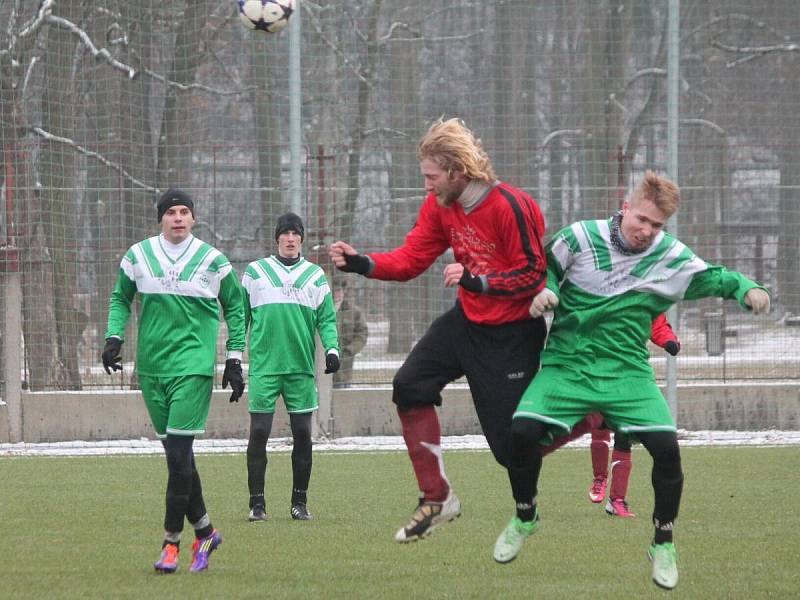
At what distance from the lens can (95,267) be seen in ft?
49.0

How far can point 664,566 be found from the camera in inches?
235

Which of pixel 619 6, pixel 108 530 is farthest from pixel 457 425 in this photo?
pixel 108 530

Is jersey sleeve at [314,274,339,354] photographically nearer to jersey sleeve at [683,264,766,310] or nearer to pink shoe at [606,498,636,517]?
pink shoe at [606,498,636,517]

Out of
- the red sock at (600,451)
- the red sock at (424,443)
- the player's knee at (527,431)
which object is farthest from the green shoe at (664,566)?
the red sock at (600,451)

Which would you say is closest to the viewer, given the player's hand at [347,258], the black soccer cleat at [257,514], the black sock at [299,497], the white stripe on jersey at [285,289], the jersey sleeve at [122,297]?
the player's hand at [347,258]

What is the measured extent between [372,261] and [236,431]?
8217 mm

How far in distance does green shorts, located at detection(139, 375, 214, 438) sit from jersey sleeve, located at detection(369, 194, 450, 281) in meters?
1.26

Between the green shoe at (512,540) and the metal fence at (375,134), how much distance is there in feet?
26.6

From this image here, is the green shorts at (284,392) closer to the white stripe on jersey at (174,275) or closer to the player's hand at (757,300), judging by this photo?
the white stripe on jersey at (174,275)

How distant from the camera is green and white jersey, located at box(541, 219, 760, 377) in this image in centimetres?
612

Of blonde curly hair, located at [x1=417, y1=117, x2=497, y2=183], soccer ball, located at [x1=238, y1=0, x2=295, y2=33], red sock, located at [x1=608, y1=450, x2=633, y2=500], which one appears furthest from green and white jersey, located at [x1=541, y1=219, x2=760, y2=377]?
soccer ball, located at [x1=238, y1=0, x2=295, y2=33]

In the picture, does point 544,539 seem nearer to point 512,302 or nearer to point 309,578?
point 309,578

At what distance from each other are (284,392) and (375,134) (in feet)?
24.6

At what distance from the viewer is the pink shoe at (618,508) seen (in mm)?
8873
